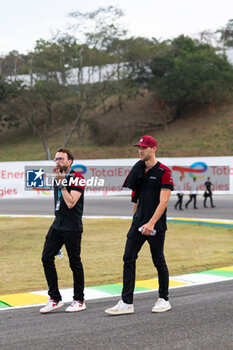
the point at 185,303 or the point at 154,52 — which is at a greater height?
the point at 154,52

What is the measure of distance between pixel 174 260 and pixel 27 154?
45651 mm

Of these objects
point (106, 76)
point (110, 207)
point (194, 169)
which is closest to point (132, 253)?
point (110, 207)

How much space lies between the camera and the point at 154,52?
60656 millimetres

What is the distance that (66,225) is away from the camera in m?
5.50

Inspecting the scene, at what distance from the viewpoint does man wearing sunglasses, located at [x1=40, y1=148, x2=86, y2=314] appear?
5.44 metres

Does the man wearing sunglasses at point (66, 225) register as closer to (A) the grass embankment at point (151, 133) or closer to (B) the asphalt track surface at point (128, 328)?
(B) the asphalt track surface at point (128, 328)

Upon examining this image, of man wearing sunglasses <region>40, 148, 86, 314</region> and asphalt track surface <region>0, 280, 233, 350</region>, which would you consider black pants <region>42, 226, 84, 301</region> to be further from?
asphalt track surface <region>0, 280, 233, 350</region>

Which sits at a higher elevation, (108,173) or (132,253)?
(108,173)

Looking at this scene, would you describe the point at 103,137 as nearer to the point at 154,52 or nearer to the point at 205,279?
the point at 154,52

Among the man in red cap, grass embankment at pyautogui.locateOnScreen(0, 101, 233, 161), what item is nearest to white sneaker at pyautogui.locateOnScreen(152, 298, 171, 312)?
the man in red cap

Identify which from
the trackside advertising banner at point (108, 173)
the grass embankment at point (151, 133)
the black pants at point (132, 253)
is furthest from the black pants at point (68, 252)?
the grass embankment at point (151, 133)

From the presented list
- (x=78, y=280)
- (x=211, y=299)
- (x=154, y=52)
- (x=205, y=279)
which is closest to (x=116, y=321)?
(x=78, y=280)

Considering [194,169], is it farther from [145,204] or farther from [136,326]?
[136,326]

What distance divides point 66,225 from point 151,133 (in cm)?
4983
